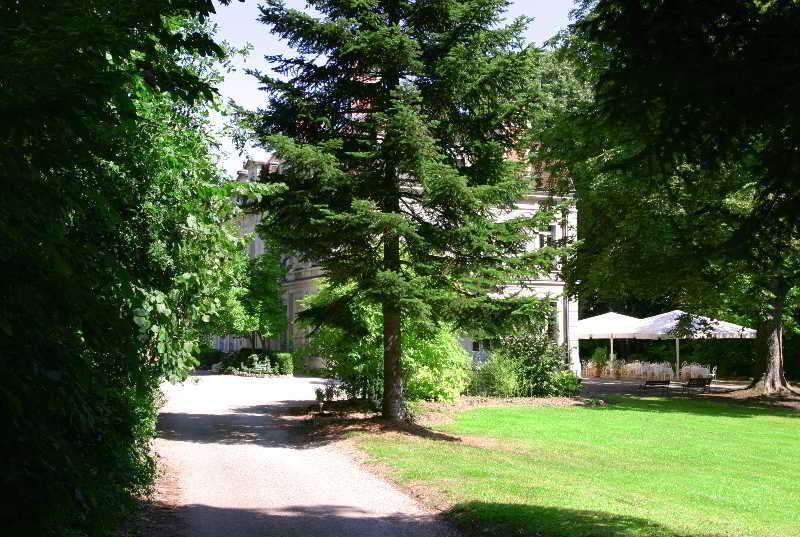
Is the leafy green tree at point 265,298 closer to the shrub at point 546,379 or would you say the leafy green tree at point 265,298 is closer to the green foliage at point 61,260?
the shrub at point 546,379

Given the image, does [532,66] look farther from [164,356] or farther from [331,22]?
[164,356]

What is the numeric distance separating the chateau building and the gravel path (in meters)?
7.99

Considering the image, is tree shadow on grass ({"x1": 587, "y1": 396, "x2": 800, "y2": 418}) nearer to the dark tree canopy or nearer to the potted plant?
the potted plant

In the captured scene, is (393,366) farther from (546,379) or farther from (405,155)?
(546,379)

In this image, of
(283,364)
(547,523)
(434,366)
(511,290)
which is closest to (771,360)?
(511,290)

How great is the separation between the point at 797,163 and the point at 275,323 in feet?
121

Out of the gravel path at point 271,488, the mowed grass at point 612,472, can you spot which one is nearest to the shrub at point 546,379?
the mowed grass at point 612,472

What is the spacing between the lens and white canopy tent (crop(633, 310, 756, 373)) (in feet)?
96.0

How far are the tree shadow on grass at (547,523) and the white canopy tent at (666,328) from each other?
72.7 ft

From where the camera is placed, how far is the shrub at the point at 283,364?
38844 mm

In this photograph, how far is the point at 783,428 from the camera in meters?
19.5

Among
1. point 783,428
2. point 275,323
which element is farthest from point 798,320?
point 275,323

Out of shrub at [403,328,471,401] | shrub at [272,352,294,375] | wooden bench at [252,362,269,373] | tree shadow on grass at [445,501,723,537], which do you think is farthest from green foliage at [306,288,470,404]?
wooden bench at [252,362,269,373]

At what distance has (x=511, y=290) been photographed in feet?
110
